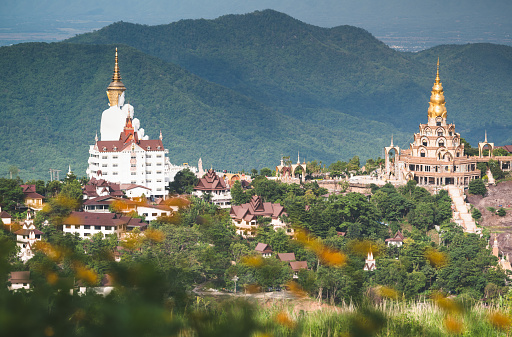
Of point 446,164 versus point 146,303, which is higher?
point 446,164

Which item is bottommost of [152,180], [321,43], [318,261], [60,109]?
[318,261]

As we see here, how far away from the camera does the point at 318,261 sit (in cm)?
3916

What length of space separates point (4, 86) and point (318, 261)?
77988 millimetres

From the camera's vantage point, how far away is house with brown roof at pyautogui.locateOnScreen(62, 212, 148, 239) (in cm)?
4194

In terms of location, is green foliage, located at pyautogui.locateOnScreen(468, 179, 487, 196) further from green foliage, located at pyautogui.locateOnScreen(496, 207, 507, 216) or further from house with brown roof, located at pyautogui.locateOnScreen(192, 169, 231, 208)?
house with brown roof, located at pyautogui.locateOnScreen(192, 169, 231, 208)

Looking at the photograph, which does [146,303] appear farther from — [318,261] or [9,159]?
[9,159]

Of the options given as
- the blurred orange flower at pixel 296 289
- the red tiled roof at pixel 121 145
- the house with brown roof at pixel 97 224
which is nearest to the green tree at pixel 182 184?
the red tiled roof at pixel 121 145

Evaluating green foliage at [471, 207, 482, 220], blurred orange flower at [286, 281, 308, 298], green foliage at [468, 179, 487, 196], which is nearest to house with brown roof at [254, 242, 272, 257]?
blurred orange flower at [286, 281, 308, 298]

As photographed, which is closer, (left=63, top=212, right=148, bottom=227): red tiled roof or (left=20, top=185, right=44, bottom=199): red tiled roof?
(left=63, top=212, right=148, bottom=227): red tiled roof

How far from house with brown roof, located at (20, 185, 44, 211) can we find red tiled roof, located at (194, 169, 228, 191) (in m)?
8.62

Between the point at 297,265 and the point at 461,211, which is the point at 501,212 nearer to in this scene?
the point at 461,211

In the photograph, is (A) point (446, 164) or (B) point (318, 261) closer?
(B) point (318, 261)

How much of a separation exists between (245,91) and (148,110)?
42319 mm

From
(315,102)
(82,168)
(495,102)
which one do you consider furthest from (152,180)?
(495,102)
